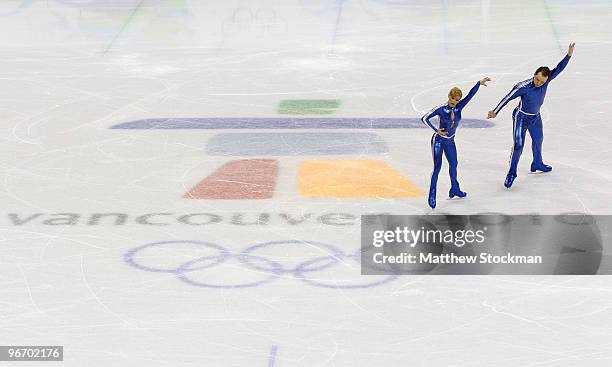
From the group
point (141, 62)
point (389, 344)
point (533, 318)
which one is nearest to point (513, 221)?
point (533, 318)

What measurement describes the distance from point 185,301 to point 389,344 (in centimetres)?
173

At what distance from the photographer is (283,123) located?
15172 millimetres

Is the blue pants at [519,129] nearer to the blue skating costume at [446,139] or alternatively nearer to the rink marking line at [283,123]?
the blue skating costume at [446,139]

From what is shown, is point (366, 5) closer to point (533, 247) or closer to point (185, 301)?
point (533, 247)

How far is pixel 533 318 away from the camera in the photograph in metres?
8.12

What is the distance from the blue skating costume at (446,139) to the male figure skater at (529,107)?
2.11 feet

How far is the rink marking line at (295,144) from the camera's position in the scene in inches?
533

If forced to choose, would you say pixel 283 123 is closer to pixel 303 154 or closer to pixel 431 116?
pixel 303 154

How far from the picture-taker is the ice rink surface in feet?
26.0

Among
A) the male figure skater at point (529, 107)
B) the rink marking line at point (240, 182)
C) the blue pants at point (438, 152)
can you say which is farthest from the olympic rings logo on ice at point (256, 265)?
the male figure skater at point (529, 107)

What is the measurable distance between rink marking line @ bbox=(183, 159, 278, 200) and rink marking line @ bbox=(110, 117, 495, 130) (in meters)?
1.94

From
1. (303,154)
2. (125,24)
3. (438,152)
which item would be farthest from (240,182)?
(125,24)

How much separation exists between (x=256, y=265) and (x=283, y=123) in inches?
235

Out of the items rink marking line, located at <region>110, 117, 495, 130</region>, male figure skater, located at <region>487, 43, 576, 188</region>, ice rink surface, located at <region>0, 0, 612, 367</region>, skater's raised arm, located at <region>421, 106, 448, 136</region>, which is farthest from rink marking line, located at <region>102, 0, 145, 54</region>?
skater's raised arm, located at <region>421, 106, 448, 136</region>
